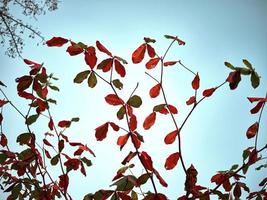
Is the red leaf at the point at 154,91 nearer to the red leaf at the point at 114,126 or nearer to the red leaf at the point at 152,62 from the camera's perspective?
the red leaf at the point at 152,62

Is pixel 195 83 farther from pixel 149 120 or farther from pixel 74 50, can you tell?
pixel 74 50

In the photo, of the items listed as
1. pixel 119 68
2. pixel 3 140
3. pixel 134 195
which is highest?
pixel 3 140

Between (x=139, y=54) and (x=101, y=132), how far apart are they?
1.26 feet

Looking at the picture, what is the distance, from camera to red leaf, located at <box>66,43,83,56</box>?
998 millimetres

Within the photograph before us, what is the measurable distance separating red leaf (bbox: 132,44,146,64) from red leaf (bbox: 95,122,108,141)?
0.32 m

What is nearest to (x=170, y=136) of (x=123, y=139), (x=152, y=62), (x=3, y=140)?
(x=123, y=139)

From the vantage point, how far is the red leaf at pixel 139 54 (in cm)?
116

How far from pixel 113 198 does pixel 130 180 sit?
95 millimetres

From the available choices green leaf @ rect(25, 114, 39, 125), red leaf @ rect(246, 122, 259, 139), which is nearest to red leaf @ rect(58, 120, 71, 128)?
green leaf @ rect(25, 114, 39, 125)

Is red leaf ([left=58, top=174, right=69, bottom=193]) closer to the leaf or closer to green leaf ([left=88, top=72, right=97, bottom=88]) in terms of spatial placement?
green leaf ([left=88, top=72, right=97, bottom=88])

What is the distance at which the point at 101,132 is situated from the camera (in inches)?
40.6

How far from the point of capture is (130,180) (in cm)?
92

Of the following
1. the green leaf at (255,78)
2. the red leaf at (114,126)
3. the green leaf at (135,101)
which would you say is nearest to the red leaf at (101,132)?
the red leaf at (114,126)

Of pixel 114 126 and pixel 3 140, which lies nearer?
pixel 114 126
